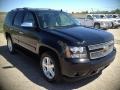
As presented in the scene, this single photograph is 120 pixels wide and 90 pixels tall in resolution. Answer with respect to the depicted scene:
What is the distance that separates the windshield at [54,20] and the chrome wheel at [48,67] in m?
0.93

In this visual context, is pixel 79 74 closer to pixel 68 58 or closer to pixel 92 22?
pixel 68 58

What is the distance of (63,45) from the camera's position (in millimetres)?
4465

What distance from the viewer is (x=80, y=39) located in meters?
4.50

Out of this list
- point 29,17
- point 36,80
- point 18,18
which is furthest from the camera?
point 18,18

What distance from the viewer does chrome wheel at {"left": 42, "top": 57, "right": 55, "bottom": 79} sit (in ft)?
16.4

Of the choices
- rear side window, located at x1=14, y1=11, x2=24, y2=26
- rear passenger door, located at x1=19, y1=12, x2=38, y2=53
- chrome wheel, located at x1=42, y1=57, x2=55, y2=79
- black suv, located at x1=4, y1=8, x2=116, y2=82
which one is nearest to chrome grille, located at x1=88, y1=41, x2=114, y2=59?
black suv, located at x1=4, y1=8, x2=116, y2=82

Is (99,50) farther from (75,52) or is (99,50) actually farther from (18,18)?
(18,18)

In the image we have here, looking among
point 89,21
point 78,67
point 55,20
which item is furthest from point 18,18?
point 89,21

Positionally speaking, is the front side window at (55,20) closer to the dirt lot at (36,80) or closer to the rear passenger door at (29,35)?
the rear passenger door at (29,35)

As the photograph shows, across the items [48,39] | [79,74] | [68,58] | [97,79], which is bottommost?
[97,79]

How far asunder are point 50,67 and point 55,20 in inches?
58.8

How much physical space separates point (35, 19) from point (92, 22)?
14460 millimetres

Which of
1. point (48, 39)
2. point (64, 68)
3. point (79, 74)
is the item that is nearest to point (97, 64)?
point (79, 74)

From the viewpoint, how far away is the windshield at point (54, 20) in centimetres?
559
